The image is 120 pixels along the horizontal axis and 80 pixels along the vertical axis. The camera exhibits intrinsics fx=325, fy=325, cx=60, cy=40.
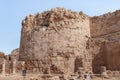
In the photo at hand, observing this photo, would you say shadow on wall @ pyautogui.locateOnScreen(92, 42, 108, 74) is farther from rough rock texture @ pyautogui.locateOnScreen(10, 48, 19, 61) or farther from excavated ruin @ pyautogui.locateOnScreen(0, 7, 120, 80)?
rough rock texture @ pyautogui.locateOnScreen(10, 48, 19, 61)

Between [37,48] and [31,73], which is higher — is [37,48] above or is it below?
above

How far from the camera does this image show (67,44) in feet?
83.7

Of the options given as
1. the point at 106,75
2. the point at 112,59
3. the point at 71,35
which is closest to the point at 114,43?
the point at 112,59

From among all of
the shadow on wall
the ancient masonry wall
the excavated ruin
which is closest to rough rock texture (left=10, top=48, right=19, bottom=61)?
the excavated ruin

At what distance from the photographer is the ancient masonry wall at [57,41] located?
82.1ft

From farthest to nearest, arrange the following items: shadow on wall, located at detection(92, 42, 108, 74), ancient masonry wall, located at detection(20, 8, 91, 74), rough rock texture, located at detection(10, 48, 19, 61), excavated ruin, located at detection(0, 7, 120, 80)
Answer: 1. rough rock texture, located at detection(10, 48, 19, 61)
2. shadow on wall, located at detection(92, 42, 108, 74)
3. ancient masonry wall, located at detection(20, 8, 91, 74)
4. excavated ruin, located at detection(0, 7, 120, 80)

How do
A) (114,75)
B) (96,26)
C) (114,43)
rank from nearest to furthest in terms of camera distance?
(114,75), (114,43), (96,26)

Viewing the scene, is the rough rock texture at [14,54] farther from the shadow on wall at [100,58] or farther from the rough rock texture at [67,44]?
the shadow on wall at [100,58]

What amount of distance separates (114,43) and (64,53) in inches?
154

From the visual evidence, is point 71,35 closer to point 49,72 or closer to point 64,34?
point 64,34

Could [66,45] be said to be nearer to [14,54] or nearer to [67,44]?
[67,44]

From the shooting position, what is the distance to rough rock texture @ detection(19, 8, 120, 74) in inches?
977

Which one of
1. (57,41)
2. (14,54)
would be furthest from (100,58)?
(14,54)

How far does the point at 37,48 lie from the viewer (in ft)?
84.9
